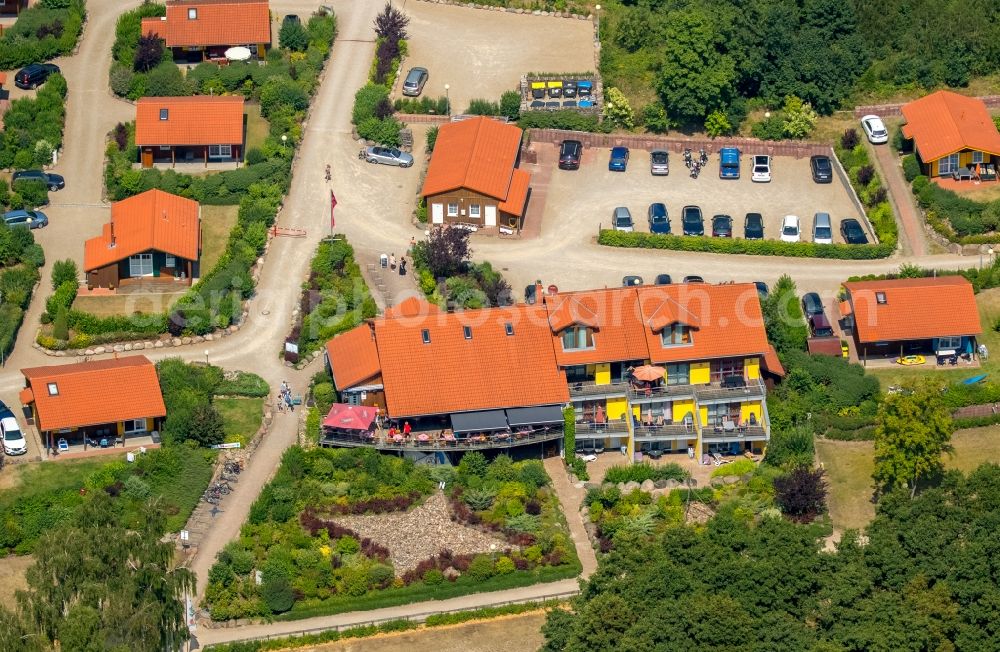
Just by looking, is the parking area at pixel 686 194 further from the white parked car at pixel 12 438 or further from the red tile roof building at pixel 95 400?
the white parked car at pixel 12 438

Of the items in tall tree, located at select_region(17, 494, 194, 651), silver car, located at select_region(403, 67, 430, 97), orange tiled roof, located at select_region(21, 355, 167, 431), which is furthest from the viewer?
silver car, located at select_region(403, 67, 430, 97)

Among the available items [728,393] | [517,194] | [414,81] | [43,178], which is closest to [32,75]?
[43,178]

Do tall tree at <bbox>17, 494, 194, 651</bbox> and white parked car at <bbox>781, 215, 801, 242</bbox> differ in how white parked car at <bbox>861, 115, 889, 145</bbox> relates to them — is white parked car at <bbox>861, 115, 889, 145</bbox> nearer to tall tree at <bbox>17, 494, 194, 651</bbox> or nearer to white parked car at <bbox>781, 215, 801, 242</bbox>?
white parked car at <bbox>781, 215, 801, 242</bbox>

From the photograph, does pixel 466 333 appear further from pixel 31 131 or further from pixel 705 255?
pixel 31 131

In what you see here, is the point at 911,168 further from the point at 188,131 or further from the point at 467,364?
the point at 188,131

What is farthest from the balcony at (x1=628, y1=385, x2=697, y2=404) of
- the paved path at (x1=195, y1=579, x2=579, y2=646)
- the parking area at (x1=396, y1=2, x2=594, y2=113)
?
the parking area at (x1=396, y1=2, x2=594, y2=113)

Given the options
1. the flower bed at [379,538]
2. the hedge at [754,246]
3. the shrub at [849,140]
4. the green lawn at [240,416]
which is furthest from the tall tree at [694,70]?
the green lawn at [240,416]
